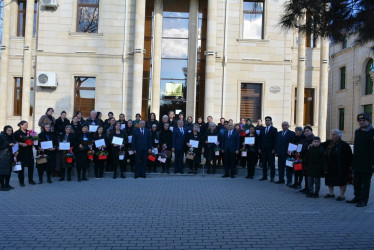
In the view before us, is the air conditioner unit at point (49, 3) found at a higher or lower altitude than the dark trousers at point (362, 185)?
higher

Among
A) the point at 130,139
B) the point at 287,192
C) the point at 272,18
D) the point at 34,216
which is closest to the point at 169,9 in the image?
the point at 272,18

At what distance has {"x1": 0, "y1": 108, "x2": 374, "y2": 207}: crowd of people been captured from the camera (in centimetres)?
932

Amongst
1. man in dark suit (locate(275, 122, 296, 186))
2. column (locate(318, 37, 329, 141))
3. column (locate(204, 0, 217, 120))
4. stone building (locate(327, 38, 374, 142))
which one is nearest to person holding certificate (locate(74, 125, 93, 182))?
man in dark suit (locate(275, 122, 296, 186))

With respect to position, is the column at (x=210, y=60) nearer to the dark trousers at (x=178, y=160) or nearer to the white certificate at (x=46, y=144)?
the dark trousers at (x=178, y=160)

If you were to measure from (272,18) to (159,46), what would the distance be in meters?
6.69

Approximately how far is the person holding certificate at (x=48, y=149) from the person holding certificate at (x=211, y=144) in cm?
568

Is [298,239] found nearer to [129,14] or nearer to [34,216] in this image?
[34,216]

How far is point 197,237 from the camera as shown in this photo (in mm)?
5887

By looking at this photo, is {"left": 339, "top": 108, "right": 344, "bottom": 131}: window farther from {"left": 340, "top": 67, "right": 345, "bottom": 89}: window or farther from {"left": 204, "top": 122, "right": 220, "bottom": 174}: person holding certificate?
{"left": 204, "top": 122, "right": 220, "bottom": 174}: person holding certificate

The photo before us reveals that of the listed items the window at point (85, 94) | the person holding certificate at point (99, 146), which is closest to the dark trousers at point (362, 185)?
the person holding certificate at point (99, 146)

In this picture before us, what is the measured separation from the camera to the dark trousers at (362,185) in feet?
28.1

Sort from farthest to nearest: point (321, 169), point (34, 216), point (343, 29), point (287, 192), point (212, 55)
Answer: point (212, 55) → point (287, 192) → point (321, 169) → point (34, 216) → point (343, 29)

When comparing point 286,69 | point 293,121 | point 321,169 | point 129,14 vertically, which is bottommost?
point 321,169

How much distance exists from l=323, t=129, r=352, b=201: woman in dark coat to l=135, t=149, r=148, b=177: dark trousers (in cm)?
652
